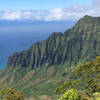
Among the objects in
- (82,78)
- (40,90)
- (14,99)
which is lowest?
(40,90)

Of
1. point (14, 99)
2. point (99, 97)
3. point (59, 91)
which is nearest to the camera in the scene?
point (99, 97)

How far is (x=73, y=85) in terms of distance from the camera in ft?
165

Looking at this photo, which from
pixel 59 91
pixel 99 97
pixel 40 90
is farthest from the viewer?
pixel 40 90

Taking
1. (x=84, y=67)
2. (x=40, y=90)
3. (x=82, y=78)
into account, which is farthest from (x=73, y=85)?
(x=40, y=90)

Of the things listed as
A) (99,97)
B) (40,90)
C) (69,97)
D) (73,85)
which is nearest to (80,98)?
(69,97)

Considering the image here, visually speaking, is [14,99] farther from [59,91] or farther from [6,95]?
[59,91]

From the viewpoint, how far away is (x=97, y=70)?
47.9 metres

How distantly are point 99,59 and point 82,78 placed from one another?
8.13 m

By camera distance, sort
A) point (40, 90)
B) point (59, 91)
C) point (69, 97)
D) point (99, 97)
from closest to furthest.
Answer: point (69, 97) < point (99, 97) < point (59, 91) < point (40, 90)

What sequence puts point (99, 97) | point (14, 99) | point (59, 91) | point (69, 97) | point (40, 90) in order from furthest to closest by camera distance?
point (40, 90), point (59, 91), point (14, 99), point (99, 97), point (69, 97)

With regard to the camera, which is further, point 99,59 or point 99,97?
point 99,59

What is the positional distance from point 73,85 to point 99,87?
8156 millimetres

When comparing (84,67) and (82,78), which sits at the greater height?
(84,67)

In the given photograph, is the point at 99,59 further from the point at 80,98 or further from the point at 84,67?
the point at 80,98
